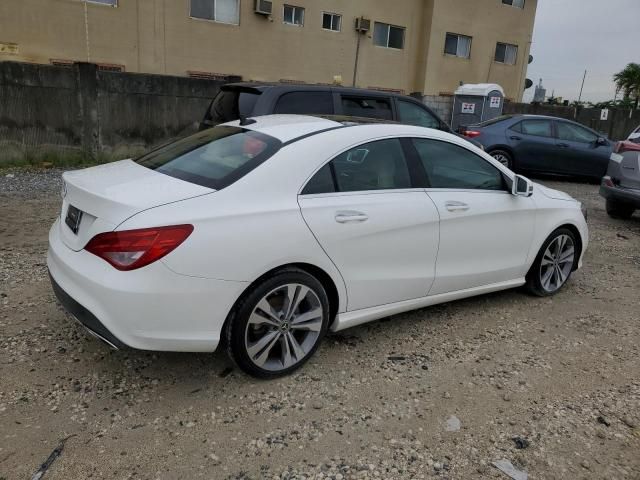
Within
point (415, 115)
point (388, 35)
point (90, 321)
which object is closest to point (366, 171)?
point (90, 321)

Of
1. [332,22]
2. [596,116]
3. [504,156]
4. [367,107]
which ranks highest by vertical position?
[332,22]

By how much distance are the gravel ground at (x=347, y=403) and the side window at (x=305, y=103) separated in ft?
9.92

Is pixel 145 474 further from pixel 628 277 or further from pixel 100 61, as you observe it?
pixel 100 61

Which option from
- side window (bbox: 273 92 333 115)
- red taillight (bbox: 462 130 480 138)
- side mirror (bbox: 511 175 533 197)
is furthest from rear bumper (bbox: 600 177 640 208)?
side window (bbox: 273 92 333 115)

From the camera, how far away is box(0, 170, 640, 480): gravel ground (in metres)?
2.56

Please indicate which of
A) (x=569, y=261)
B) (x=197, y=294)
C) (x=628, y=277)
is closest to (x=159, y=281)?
(x=197, y=294)

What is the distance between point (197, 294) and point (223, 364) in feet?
Result: 2.67

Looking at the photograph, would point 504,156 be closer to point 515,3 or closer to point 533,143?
point 533,143

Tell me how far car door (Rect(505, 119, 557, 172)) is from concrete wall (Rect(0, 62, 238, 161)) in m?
6.34

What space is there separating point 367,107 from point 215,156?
3835mm

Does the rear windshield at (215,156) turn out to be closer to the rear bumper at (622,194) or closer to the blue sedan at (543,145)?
the rear bumper at (622,194)

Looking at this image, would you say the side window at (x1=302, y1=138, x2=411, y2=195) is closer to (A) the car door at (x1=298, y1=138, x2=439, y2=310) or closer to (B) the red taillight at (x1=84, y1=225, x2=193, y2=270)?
(A) the car door at (x1=298, y1=138, x2=439, y2=310)

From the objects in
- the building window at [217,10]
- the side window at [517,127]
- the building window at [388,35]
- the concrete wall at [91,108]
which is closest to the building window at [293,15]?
the building window at [217,10]

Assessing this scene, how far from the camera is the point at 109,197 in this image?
2832 millimetres
